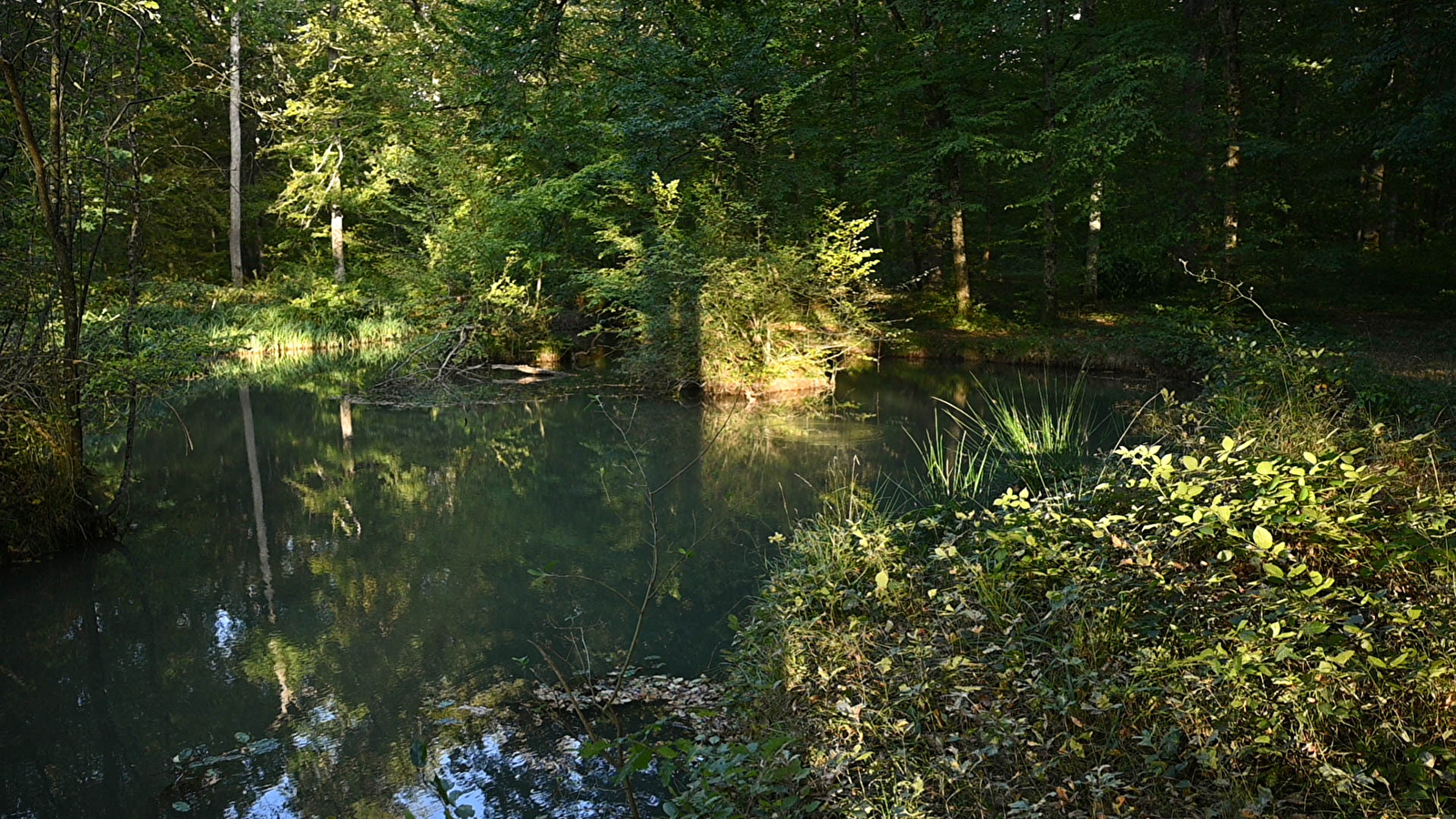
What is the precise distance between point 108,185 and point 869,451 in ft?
20.0

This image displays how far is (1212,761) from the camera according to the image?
2.30 m

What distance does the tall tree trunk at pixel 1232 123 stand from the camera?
1330 centimetres

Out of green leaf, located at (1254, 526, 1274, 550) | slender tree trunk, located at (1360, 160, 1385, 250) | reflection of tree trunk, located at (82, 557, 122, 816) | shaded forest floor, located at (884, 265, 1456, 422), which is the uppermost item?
slender tree trunk, located at (1360, 160, 1385, 250)

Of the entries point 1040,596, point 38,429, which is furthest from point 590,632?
point 38,429

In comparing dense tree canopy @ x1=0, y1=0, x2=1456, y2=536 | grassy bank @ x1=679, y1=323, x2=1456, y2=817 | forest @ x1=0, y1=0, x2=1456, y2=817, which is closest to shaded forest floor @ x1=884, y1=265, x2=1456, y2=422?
forest @ x1=0, y1=0, x2=1456, y2=817

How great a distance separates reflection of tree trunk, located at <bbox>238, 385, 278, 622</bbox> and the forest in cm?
16

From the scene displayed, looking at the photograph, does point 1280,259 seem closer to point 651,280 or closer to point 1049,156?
point 1049,156

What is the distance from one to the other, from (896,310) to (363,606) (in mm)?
14559

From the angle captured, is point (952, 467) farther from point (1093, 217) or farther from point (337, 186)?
point (337, 186)

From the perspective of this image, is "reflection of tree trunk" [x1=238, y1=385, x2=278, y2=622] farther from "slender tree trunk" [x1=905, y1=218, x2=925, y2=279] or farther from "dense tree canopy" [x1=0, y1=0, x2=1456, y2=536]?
"slender tree trunk" [x1=905, y1=218, x2=925, y2=279]

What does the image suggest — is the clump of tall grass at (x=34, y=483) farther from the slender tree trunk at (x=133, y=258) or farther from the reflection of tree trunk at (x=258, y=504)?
the reflection of tree trunk at (x=258, y=504)

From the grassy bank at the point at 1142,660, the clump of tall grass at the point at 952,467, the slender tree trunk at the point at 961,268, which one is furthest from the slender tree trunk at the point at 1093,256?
the grassy bank at the point at 1142,660

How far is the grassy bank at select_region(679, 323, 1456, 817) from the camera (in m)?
2.35

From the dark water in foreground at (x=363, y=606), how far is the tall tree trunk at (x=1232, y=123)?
637 centimetres
